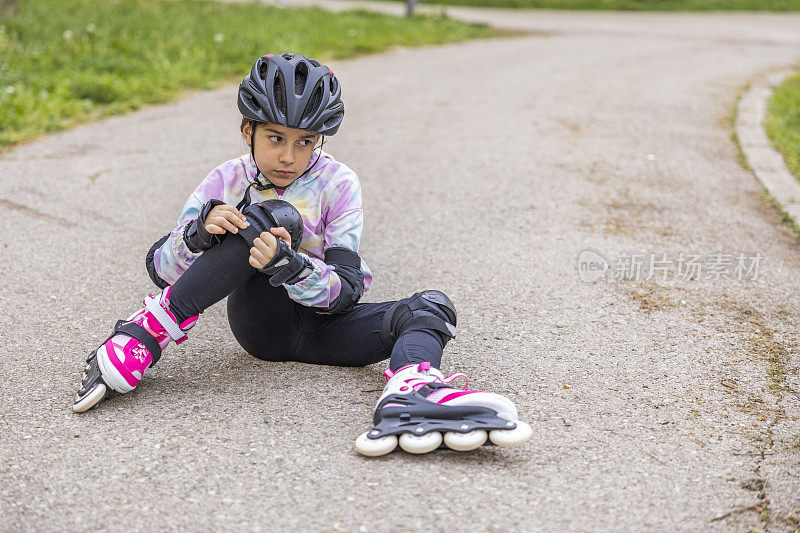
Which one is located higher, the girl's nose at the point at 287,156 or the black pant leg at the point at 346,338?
the girl's nose at the point at 287,156

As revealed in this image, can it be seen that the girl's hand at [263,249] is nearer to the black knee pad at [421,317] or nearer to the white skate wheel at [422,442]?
the black knee pad at [421,317]

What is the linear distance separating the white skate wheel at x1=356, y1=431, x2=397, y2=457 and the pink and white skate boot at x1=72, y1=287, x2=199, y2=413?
80 centimetres

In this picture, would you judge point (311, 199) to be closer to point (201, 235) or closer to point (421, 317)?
point (201, 235)

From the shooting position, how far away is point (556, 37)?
14977mm

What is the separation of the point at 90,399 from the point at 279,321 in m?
0.70

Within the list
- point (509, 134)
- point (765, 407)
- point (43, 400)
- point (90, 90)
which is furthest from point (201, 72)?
point (765, 407)

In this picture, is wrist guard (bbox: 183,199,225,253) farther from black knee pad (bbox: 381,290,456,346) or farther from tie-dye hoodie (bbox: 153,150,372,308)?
black knee pad (bbox: 381,290,456,346)

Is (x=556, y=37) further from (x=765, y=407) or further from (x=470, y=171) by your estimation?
(x=765, y=407)

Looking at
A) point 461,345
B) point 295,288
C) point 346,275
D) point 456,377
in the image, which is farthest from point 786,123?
point 295,288

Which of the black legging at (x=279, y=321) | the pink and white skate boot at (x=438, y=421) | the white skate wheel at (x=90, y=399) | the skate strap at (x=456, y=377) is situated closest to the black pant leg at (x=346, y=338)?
the black legging at (x=279, y=321)

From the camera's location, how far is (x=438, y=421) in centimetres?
267

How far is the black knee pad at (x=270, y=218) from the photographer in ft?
9.52

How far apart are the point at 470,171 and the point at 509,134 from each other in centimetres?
126

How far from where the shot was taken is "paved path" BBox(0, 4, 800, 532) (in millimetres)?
2500
